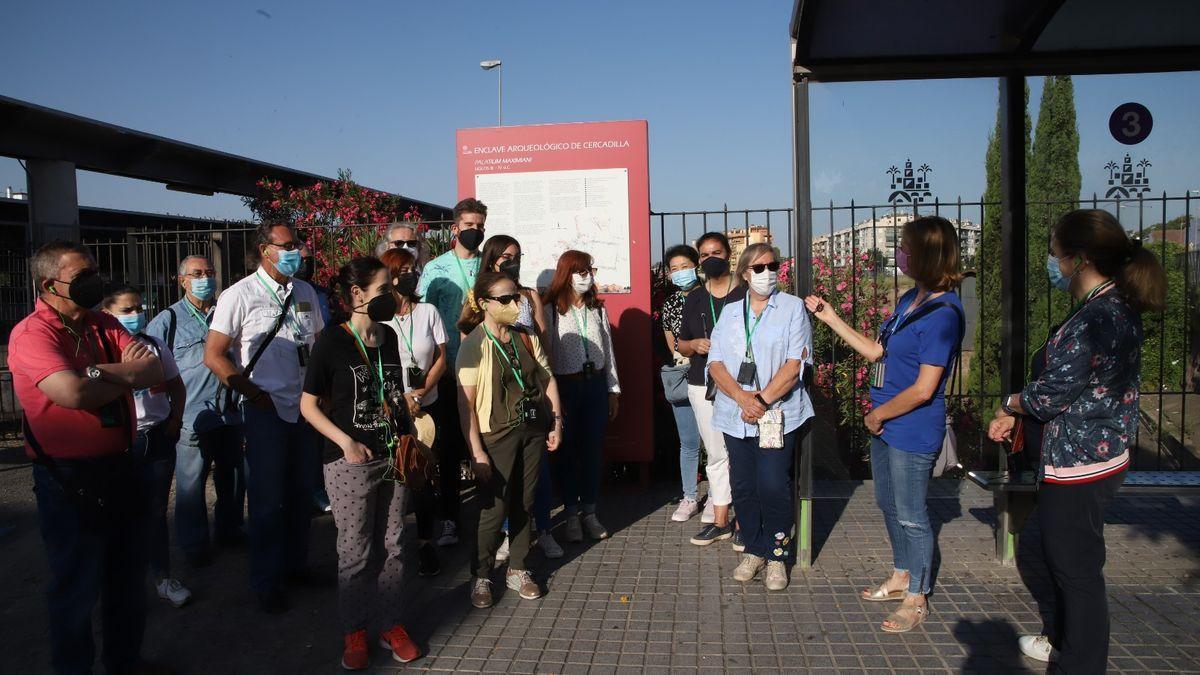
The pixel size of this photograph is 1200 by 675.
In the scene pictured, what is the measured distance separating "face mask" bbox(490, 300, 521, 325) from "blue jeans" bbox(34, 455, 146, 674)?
1824 mm

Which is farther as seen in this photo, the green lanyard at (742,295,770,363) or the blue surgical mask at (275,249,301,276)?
the green lanyard at (742,295,770,363)

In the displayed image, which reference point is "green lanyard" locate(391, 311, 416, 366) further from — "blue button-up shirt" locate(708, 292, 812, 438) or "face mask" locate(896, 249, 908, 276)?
"face mask" locate(896, 249, 908, 276)

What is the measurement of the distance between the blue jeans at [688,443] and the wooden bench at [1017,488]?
187 cm

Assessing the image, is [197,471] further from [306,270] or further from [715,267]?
[715,267]

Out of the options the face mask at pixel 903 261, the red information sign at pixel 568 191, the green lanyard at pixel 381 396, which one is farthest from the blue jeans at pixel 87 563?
the face mask at pixel 903 261

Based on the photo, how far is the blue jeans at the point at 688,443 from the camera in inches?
225

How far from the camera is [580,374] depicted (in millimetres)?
5273

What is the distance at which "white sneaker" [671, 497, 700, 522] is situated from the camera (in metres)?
5.77

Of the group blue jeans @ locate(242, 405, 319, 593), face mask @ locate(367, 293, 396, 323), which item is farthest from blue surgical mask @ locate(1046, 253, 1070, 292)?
blue jeans @ locate(242, 405, 319, 593)

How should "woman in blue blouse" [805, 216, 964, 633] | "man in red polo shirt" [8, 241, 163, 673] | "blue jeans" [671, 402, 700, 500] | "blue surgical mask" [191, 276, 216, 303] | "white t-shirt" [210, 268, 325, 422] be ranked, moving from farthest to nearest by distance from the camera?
"blue jeans" [671, 402, 700, 500], "blue surgical mask" [191, 276, 216, 303], "white t-shirt" [210, 268, 325, 422], "woman in blue blouse" [805, 216, 964, 633], "man in red polo shirt" [8, 241, 163, 673]

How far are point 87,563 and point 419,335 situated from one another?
73.6 inches

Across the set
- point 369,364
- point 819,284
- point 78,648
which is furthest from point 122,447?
point 819,284

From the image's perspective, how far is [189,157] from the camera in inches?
680

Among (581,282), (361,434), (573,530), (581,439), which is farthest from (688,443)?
(361,434)
